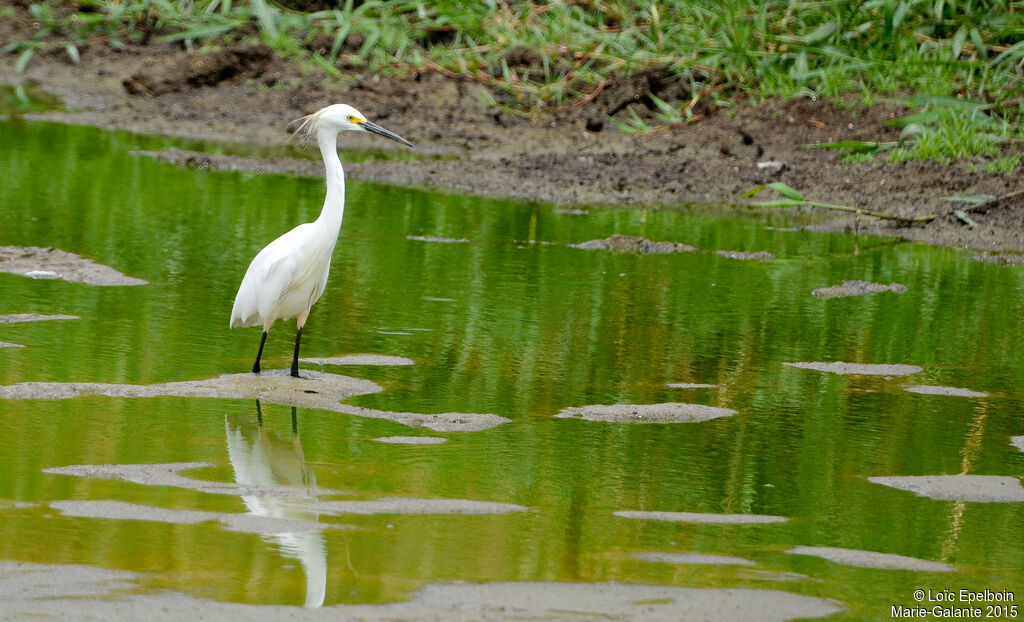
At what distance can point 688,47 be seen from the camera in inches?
561

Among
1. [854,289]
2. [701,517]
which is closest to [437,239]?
[854,289]

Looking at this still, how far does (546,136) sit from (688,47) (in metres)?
1.95

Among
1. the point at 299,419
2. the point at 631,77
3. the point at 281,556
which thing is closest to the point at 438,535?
the point at 281,556

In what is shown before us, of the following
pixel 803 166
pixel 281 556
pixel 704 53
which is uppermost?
pixel 704 53

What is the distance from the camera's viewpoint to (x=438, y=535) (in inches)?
159

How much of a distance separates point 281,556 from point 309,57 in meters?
12.9

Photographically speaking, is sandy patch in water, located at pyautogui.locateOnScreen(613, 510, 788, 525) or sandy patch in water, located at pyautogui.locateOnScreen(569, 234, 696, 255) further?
sandy patch in water, located at pyautogui.locateOnScreen(569, 234, 696, 255)

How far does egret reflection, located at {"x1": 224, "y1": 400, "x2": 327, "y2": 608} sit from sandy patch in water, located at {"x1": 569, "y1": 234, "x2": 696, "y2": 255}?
4170mm

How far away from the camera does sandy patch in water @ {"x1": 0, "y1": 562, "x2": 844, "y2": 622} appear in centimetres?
338

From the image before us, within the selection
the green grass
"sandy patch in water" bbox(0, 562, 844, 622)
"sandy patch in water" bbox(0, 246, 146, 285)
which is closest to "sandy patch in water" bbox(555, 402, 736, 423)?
"sandy patch in water" bbox(0, 562, 844, 622)

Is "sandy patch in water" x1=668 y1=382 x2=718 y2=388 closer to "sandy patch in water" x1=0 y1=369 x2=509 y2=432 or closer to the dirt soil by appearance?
"sandy patch in water" x1=0 y1=369 x2=509 y2=432

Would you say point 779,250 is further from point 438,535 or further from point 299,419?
point 438,535

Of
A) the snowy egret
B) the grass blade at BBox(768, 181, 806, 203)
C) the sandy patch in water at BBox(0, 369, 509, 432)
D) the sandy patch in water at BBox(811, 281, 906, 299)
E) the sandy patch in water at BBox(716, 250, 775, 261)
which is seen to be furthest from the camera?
the grass blade at BBox(768, 181, 806, 203)

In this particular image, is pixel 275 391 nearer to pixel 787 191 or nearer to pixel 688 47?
pixel 787 191
